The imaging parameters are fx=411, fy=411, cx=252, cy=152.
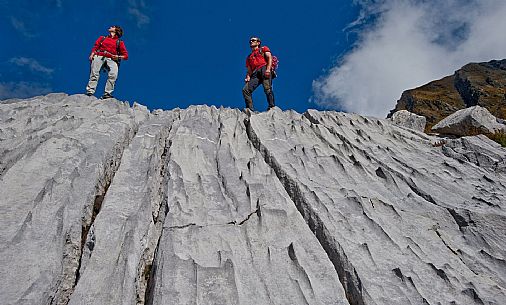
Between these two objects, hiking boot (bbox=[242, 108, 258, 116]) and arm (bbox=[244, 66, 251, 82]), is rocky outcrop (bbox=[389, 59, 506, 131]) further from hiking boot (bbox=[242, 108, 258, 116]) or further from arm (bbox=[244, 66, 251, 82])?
hiking boot (bbox=[242, 108, 258, 116])

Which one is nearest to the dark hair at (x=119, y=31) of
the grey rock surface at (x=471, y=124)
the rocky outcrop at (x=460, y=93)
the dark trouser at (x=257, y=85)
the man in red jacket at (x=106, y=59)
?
the man in red jacket at (x=106, y=59)

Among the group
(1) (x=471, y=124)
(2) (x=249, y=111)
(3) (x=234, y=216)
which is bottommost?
(3) (x=234, y=216)

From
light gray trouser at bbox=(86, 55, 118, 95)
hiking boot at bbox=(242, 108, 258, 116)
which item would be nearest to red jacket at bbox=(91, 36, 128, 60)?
light gray trouser at bbox=(86, 55, 118, 95)

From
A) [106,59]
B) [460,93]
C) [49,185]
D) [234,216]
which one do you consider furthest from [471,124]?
[460,93]

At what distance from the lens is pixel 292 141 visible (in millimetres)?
13500

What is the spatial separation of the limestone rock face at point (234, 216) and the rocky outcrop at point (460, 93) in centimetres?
4684

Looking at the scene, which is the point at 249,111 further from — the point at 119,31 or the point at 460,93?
the point at 460,93

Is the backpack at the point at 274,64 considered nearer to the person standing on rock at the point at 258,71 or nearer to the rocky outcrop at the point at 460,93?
the person standing on rock at the point at 258,71

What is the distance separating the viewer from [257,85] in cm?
1930

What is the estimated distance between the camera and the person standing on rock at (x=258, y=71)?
18.9 m

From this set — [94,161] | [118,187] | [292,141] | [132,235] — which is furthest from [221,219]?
[292,141]

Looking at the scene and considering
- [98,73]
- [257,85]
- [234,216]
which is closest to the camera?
[234,216]

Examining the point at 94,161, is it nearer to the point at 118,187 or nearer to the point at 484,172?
the point at 118,187

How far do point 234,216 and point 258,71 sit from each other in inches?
467
